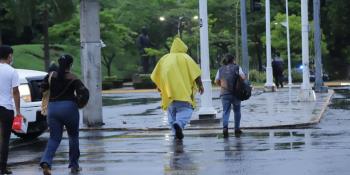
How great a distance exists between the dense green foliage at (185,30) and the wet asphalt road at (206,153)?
36.9 metres

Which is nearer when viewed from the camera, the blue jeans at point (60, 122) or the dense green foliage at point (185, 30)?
the blue jeans at point (60, 122)

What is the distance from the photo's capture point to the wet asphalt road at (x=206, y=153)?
10602mm

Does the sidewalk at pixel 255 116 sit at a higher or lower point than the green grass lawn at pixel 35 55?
lower

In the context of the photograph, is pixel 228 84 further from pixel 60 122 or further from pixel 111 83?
pixel 111 83

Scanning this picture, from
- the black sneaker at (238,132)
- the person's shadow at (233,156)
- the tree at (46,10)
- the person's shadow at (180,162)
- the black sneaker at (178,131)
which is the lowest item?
the person's shadow at (180,162)

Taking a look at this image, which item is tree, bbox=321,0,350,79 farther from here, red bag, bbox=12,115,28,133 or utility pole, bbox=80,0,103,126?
red bag, bbox=12,115,28,133

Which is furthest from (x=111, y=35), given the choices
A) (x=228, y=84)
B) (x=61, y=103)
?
(x=61, y=103)

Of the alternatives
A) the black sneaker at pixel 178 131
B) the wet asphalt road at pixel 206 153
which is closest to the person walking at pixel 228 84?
the wet asphalt road at pixel 206 153

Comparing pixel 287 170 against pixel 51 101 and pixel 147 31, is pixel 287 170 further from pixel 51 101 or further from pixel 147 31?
pixel 147 31

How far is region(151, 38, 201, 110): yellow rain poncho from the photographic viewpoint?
47.3ft

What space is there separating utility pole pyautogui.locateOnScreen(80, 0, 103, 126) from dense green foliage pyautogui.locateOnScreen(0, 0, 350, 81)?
33980mm

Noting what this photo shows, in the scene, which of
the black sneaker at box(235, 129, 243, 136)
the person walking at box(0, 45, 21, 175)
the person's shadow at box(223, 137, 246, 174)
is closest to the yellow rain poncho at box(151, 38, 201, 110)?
the person's shadow at box(223, 137, 246, 174)

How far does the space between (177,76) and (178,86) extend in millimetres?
213

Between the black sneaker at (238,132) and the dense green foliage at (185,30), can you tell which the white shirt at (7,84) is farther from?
the dense green foliage at (185,30)
